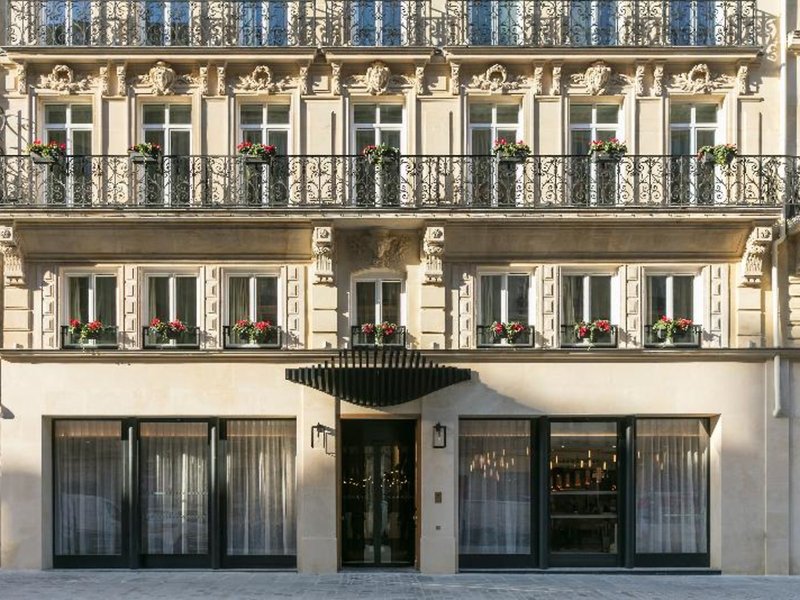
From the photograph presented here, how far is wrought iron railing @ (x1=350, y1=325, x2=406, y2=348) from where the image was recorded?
16719 mm

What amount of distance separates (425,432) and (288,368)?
2.75 m

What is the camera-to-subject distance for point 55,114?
17156mm

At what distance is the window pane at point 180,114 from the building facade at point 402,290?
0.12 feet

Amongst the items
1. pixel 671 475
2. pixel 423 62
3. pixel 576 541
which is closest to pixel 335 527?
pixel 576 541

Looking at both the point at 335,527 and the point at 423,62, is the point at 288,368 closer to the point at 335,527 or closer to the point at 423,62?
the point at 335,527

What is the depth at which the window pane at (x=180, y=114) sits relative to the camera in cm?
1717

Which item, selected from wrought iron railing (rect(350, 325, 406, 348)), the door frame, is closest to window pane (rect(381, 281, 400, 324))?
wrought iron railing (rect(350, 325, 406, 348))

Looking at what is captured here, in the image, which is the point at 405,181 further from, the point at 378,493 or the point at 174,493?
the point at 174,493

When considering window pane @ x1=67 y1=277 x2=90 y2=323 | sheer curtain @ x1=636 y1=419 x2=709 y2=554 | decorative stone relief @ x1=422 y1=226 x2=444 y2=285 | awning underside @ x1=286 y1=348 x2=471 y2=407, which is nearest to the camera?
awning underside @ x1=286 y1=348 x2=471 y2=407

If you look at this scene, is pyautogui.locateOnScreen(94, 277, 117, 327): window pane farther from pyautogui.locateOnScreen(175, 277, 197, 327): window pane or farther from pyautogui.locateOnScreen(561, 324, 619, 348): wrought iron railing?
pyautogui.locateOnScreen(561, 324, 619, 348): wrought iron railing

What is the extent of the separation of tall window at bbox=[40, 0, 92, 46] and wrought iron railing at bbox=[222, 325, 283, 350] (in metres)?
5.97

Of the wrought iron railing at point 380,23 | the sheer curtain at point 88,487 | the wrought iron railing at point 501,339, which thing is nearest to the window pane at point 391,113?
the wrought iron railing at point 380,23

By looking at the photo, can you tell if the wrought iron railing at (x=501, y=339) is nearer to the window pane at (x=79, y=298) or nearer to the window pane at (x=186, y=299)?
the window pane at (x=186, y=299)

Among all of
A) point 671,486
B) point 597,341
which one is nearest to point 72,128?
point 597,341
